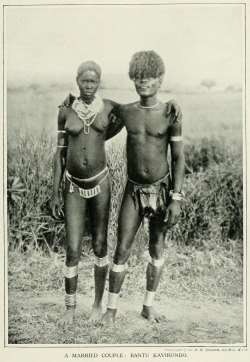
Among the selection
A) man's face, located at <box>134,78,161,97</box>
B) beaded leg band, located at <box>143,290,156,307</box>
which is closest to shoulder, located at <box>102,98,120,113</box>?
man's face, located at <box>134,78,161,97</box>

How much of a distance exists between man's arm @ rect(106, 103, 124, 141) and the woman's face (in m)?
0.16

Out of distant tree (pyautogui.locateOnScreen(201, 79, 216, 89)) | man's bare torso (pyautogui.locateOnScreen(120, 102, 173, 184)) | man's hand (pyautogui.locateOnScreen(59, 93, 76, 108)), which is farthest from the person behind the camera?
distant tree (pyautogui.locateOnScreen(201, 79, 216, 89))

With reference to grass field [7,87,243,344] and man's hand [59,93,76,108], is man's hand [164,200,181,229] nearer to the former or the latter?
grass field [7,87,243,344]

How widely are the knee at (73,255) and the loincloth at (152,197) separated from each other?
17.5 inches

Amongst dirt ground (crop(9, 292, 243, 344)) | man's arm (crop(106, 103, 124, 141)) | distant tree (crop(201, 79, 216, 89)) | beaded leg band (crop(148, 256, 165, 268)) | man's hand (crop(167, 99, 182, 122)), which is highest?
distant tree (crop(201, 79, 216, 89))

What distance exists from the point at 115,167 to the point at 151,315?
0.91 m

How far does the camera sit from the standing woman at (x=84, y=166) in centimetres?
362

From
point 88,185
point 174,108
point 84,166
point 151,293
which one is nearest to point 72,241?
point 88,185

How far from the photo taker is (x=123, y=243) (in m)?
3.68

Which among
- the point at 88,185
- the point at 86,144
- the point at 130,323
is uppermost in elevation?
the point at 86,144

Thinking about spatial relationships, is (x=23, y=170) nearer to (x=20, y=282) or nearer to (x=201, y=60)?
(x=20, y=282)

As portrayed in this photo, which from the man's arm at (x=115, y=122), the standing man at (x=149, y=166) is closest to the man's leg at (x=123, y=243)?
the standing man at (x=149, y=166)

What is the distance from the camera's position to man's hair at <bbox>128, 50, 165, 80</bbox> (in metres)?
3.60

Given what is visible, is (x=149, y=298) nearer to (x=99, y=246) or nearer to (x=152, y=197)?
(x=99, y=246)
